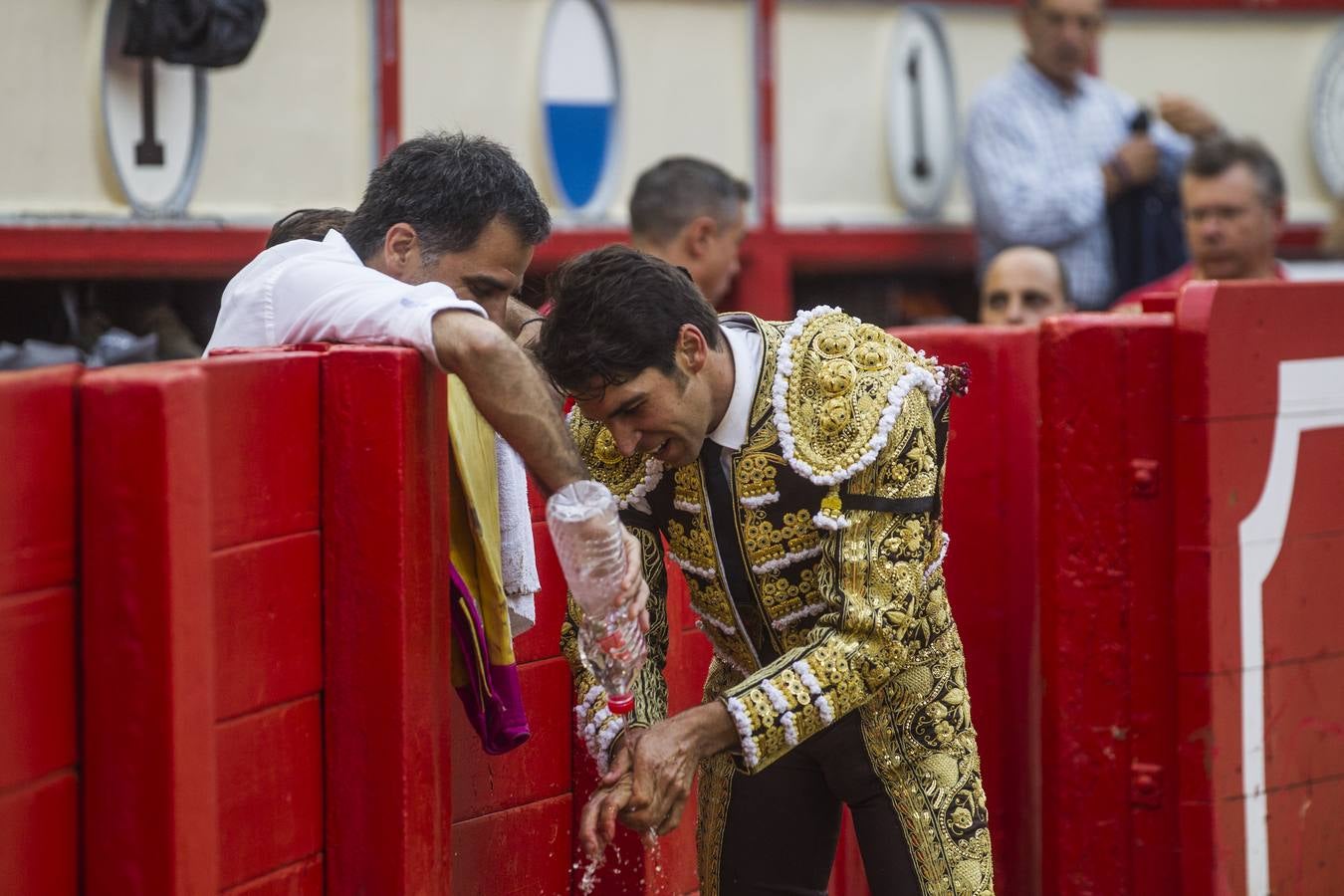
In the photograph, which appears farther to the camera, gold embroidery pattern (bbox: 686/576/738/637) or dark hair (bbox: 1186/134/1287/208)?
dark hair (bbox: 1186/134/1287/208)

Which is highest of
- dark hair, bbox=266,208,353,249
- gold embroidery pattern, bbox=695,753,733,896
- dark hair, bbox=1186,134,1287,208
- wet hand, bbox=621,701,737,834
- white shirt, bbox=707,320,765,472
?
dark hair, bbox=1186,134,1287,208

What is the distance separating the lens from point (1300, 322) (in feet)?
12.8

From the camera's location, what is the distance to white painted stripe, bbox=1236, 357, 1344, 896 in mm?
3818

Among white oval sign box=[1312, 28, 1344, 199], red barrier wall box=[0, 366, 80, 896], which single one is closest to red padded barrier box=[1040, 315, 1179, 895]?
red barrier wall box=[0, 366, 80, 896]

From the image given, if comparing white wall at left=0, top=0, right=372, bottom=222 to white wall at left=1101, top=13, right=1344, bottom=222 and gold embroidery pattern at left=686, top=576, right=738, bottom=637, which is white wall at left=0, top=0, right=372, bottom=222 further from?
white wall at left=1101, top=13, right=1344, bottom=222

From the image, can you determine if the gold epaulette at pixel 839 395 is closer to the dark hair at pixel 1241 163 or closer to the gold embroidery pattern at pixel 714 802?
the gold embroidery pattern at pixel 714 802

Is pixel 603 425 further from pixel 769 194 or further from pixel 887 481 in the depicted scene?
pixel 769 194

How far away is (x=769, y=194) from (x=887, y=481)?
4885mm

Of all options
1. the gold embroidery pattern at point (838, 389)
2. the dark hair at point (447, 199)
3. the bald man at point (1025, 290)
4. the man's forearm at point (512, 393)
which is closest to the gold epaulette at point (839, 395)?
the gold embroidery pattern at point (838, 389)

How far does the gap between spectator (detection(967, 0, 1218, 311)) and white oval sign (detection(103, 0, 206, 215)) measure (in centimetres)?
288

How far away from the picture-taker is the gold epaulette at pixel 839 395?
2.71 m

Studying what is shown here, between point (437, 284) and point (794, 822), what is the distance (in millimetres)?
1016

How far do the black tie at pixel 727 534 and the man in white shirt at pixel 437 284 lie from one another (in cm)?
Answer: 23

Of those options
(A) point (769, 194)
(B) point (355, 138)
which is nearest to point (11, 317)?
(B) point (355, 138)
